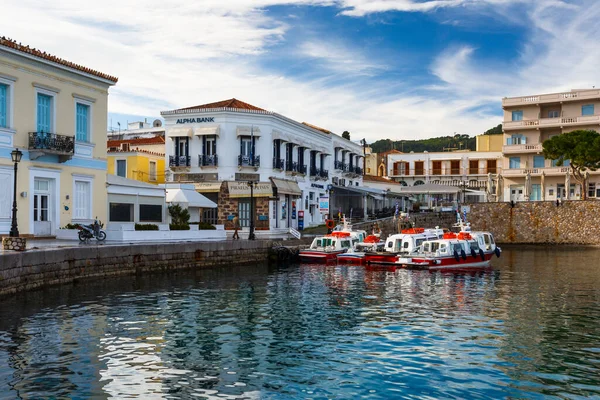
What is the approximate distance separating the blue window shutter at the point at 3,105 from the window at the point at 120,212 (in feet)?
28.8

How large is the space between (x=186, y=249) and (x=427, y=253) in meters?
14.5

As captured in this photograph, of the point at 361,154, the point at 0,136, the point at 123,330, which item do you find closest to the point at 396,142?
the point at 361,154

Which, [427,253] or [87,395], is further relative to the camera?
[427,253]

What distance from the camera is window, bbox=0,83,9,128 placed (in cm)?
2900

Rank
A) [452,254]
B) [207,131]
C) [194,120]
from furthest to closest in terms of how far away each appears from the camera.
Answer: [194,120] < [207,131] < [452,254]

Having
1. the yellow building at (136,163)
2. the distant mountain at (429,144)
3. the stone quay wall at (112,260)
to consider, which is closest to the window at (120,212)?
the stone quay wall at (112,260)

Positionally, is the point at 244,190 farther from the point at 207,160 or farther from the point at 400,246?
the point at 400,246

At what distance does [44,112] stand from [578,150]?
47.8 m

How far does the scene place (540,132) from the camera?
6744 centimetres

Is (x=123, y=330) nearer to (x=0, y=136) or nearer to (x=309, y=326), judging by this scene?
(x=309, y=326)

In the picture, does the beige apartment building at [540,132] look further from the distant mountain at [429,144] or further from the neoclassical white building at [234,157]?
the distant mountain at [429,144]

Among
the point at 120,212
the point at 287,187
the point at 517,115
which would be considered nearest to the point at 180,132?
the point at 287,187

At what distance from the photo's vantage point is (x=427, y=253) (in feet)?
120

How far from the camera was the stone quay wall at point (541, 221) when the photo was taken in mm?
56438
